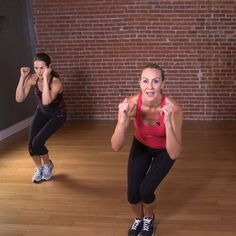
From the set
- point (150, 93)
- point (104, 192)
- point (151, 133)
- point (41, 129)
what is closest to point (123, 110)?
point (150, 93)

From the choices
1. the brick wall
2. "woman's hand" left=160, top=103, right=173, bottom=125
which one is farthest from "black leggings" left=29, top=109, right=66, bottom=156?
the brick wall

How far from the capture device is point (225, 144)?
439 cm

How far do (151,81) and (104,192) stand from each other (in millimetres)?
1420

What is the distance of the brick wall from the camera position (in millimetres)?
5215

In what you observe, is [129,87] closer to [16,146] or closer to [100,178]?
[16,146]

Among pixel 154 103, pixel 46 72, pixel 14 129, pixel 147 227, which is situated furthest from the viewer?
pixel 14 129

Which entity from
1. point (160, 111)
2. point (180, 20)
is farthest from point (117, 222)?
point (180, 20)

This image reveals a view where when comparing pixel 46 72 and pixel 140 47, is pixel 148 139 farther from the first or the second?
pixel 140 47

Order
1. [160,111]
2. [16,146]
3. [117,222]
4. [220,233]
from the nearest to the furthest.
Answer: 1. [160,111]
2. [220,233]
3. [117,222]
4. [16,146]

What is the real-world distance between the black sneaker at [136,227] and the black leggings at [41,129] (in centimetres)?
129

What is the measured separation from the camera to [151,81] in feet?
7.38

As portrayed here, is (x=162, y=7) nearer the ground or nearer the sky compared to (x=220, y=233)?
nearer the sky

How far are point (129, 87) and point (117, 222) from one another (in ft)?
10.5

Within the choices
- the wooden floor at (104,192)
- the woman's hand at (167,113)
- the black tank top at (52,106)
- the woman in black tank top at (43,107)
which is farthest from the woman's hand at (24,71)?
the woman's hand at (167,113)
